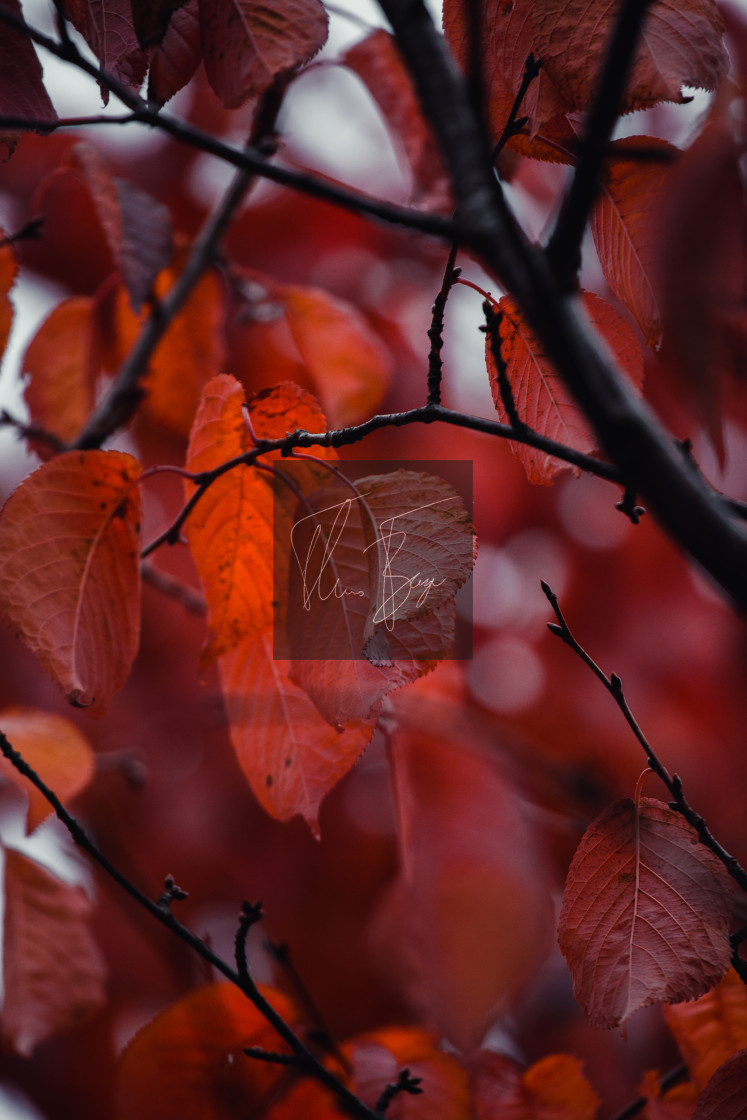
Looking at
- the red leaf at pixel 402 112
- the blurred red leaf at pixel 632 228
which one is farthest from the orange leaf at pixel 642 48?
the red leaf at pixel 402 112

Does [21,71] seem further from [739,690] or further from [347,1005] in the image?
[739,690]

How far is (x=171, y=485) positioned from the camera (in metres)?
1.84

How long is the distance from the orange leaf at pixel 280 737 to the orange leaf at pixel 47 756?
26 cm

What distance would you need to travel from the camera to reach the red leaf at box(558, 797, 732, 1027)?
0.50 meters

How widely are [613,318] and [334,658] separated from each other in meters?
0.33

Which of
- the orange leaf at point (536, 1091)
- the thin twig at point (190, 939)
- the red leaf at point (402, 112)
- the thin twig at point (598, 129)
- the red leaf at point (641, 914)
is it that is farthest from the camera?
the red leaf at point (402, 112)

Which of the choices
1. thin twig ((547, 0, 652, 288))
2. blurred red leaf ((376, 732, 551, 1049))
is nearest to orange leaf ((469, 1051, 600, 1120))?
blurred red leaf ((376, 732, 551, 1049))

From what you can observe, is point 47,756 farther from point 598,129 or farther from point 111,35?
point 598,129

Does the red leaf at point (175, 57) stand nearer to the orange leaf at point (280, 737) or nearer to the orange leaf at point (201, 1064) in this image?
the orange leaf at point (280, 737)

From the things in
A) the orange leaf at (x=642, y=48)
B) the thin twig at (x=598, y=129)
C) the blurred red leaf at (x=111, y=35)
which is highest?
the blurred red leaf at (x=111, y=35)

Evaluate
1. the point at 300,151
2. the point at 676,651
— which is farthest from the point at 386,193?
the point at 676,651

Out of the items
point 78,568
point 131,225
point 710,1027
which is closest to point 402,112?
point 131,225

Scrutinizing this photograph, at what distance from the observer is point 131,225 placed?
867mm

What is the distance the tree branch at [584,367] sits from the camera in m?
0.29
